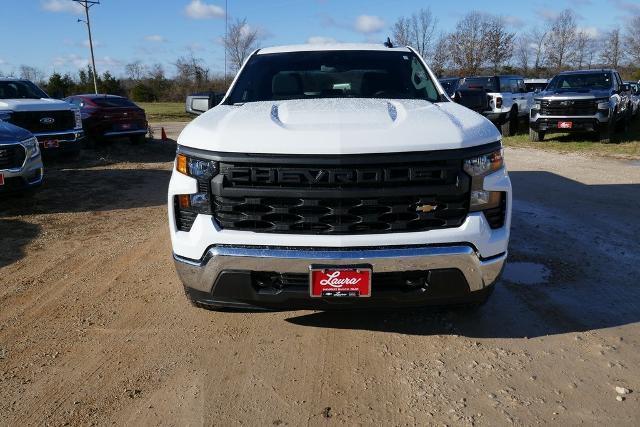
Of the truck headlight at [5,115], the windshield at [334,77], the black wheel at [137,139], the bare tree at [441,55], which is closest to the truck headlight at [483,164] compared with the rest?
the windshield at [334,77]

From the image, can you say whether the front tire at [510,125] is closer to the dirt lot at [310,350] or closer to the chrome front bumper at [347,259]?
the dirt lot at [310,350]

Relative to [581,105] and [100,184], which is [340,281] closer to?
[100,184]

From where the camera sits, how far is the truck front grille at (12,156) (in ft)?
21.7

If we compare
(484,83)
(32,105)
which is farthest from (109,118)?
(484,83)

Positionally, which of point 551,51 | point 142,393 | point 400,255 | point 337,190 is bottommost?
point 142,393

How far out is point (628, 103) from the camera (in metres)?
15.9

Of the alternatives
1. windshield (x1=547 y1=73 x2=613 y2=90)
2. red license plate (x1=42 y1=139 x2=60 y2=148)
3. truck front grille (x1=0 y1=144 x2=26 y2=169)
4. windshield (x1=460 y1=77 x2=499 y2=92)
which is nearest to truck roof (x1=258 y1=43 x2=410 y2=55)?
truck front grille (x1=0 y1=144 x2=26 y2=169)

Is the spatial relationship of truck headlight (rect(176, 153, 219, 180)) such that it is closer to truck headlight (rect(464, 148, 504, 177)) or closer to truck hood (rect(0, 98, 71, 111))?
truck headlight (rect(464, 148, 504, 177))

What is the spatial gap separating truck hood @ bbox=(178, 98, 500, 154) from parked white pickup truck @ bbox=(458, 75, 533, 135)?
1290 cm

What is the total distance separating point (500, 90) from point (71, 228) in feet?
45.5

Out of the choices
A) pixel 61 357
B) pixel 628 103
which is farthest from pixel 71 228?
pixel 628 103

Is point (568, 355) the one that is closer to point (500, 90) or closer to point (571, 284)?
point (571, 284)

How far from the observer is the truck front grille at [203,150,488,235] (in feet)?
9.39

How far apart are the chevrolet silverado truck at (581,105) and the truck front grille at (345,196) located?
12.2 m
